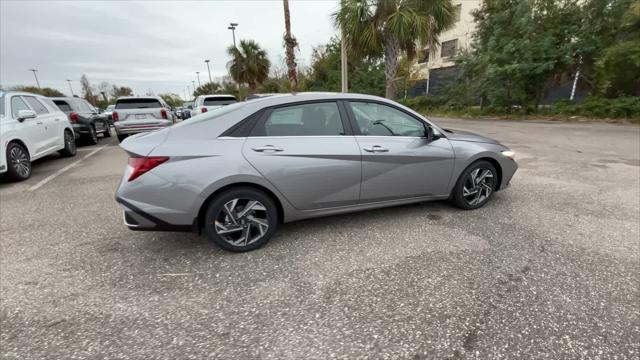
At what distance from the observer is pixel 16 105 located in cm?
593

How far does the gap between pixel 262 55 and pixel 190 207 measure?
29792mm

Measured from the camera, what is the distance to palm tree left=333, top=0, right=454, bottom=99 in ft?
31.1

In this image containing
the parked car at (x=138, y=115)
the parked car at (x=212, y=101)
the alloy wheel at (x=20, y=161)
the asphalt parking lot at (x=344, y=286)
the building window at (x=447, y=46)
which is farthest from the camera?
the building window at (x=447, y=46)

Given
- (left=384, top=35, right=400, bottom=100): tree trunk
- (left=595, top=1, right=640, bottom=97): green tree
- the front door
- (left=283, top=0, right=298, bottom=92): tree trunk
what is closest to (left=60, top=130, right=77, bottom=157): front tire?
(left=283, top=0, right=298, bottom=92): tree trunk

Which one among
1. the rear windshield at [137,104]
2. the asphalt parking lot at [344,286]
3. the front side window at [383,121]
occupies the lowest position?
the asphalt parking lot at [344,286]

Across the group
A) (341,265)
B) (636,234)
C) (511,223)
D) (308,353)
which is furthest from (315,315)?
(636,234)

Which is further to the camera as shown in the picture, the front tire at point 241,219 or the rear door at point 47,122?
the rear door at point 47,122

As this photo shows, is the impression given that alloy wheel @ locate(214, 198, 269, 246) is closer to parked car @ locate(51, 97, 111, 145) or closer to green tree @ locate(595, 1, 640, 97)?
parked car @ locate(51, 97, 111, 145)

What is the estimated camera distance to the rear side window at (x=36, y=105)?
6478mm

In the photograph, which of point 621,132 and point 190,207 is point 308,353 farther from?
point 621,132

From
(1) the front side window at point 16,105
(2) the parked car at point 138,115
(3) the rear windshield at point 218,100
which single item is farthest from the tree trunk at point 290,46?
(1) the front side window at point 16,105

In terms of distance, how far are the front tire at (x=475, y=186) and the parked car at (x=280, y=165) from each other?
0.52 feet

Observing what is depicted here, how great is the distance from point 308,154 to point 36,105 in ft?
23.8

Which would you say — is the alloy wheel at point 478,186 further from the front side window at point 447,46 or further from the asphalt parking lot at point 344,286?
the front side window at point 447,46
